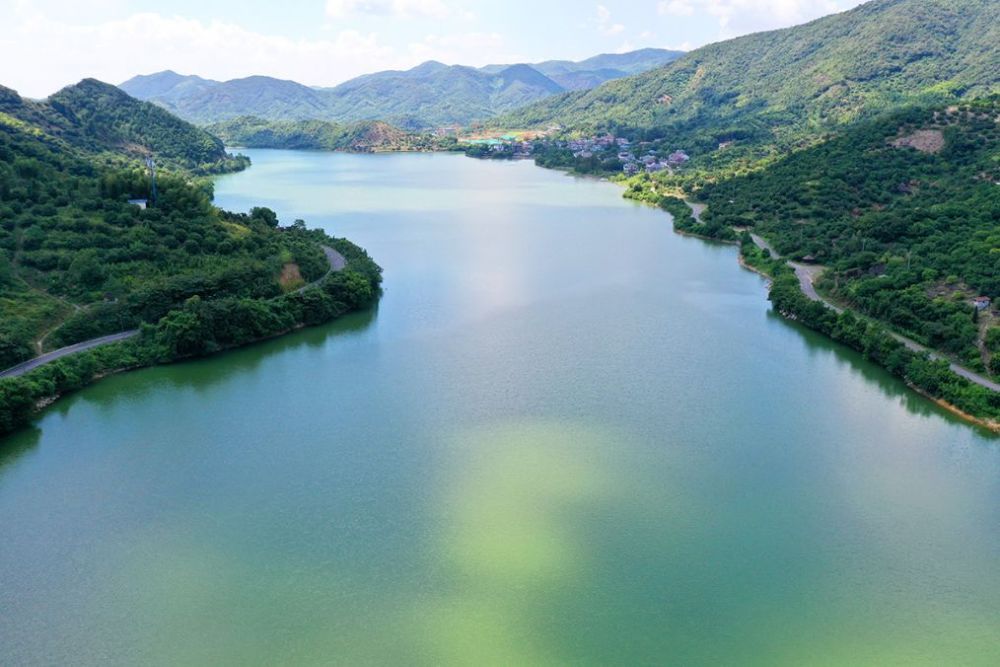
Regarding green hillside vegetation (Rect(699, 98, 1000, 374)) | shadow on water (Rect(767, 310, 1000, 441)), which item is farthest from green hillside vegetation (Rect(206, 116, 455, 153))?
shadow on water (Rect(767, 310, 1000, 441))

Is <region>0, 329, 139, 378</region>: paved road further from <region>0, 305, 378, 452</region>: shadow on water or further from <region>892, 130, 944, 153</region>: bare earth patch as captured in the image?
<region>892, 130, 944, 153</region>: bare earth patch

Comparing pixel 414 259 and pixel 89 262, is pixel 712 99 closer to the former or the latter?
pixel 414 259

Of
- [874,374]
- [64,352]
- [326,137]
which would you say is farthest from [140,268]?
[326,137]

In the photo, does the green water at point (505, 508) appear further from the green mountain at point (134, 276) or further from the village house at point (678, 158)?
the village house at point (678, 158)

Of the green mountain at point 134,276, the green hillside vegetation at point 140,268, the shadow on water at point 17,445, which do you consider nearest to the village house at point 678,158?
the green mountain at point 134,276

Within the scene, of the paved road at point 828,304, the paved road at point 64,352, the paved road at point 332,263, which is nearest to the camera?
the paved road at point 64,352

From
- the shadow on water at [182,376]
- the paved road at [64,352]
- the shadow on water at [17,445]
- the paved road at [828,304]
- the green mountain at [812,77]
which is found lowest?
the shadow on water at [17,445]
